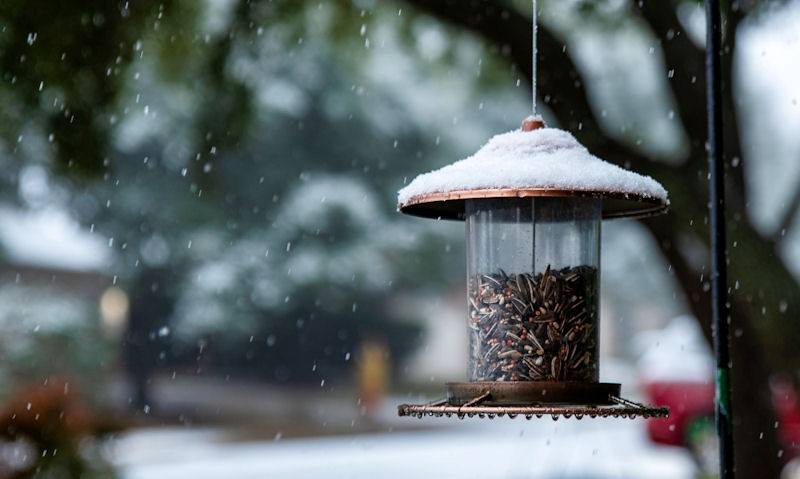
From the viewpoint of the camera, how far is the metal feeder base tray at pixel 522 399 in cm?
234

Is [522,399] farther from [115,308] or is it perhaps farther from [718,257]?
[115,308]

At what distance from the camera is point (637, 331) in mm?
38844

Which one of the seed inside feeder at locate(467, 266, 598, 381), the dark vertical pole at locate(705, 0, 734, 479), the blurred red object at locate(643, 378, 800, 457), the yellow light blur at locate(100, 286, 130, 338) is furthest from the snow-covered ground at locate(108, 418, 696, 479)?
the dark vertical pole at locate(705, 0, 734, 479)

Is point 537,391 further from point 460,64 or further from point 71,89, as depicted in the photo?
point 460,64

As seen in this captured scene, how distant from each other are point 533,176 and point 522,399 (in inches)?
21.9

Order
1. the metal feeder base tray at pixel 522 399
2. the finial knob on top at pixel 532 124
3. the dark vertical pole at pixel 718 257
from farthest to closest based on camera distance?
the finial knob on top at pixel 532 124 < the metal feeder base tray at pixel 522 399 < the dark vertical pole at pixel 718 257

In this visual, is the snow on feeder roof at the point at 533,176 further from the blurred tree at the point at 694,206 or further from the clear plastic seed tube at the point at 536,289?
the blurred tree at the point at 694,206

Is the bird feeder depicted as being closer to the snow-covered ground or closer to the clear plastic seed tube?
the clear plastic seed tube

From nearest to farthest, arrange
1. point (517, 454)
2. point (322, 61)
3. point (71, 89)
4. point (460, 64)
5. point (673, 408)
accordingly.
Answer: point (71, 89) → point (460, 64) → point (673, 408) → point (517, 454) → point (322, 61)

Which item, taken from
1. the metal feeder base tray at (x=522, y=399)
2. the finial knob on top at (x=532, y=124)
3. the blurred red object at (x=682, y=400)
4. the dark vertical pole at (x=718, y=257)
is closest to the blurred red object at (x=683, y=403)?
the blurred red object at (x=682, y=400)

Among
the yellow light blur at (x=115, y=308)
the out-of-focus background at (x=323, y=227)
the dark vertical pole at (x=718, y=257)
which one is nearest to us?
the dark vertical pole at (x=718, y=257)

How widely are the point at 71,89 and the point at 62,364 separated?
28.8ft

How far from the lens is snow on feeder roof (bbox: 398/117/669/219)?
2344 mm

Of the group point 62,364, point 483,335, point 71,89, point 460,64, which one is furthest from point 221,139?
point 62,364
